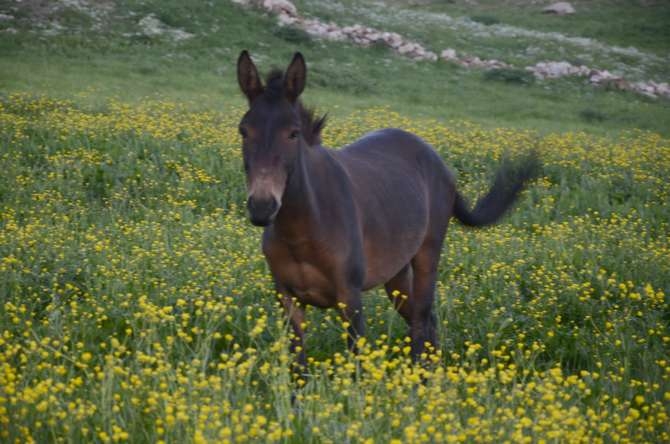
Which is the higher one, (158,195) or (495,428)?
(495,428)

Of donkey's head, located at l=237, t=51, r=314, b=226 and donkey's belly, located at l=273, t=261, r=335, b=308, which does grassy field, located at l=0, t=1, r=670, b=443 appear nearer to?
donkey's belly, located at l=273, t=261, r=335, b=308

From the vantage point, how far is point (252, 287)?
21.4 feet

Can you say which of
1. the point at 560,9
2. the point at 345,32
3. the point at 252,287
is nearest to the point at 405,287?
the point at 252,287

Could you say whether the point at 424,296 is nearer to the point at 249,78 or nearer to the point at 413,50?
the point at 249,78

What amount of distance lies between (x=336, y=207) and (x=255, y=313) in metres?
1.71

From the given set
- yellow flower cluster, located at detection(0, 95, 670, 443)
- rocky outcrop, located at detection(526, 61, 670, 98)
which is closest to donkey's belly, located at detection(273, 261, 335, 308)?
yellow flower cluster, located at detection(0, 95, 670, 443)

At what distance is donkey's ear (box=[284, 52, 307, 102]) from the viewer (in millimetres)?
4414

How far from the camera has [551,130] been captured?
17.8 meters

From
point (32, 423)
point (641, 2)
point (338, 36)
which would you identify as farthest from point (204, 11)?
point (641, 2)

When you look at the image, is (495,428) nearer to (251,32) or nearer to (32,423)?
(32,423)

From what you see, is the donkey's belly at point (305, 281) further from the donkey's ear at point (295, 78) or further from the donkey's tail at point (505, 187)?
the donkey's tail at point (505, 187)

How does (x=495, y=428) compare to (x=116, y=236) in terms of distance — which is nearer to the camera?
(x=495, y=428)

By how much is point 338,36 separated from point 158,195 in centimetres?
1760

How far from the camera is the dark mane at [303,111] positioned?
4.39 metres
